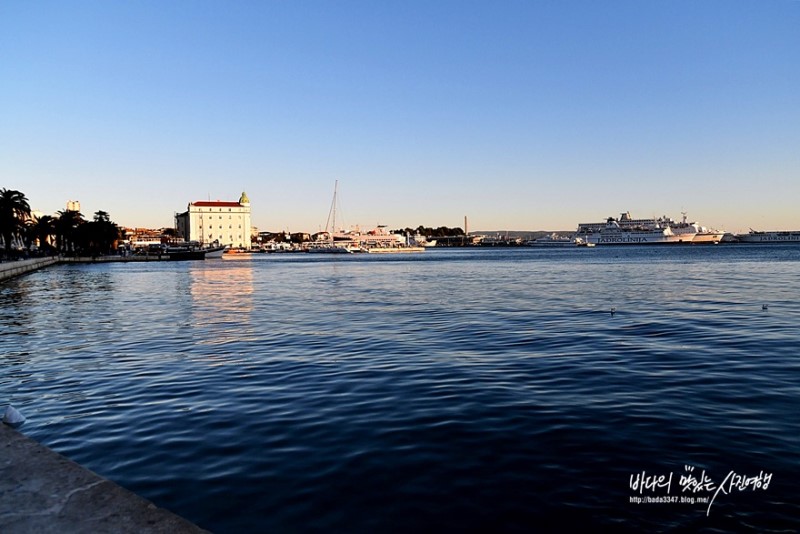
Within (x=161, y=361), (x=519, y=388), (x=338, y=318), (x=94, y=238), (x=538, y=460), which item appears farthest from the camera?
(x=94, y=238)

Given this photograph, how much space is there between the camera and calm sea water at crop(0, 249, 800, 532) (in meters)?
5.98

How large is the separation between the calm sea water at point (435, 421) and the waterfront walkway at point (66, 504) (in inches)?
44.0

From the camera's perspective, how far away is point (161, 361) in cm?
1489

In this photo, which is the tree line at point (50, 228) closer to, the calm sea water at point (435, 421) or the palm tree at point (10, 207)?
the palm tree at point (10, 207)

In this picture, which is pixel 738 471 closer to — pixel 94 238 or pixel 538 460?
pixel 538 460

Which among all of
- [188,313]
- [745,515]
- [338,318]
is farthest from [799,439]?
[188,313]

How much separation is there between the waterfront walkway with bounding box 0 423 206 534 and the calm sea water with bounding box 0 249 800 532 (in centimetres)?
112

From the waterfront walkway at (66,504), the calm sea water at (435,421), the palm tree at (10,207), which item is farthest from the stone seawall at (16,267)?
the waterfront walkway at (66,504)

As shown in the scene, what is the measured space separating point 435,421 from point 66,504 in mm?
5488

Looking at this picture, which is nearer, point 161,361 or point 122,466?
point 122,466

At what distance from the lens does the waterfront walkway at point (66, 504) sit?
4.27 meters

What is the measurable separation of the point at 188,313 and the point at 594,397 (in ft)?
72.5

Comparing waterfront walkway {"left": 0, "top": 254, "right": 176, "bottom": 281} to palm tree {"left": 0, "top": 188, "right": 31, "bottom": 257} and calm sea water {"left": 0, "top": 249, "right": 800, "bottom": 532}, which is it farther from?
calm sea water {"left": 0, "top": 249, "right": 800, "bottom": 532}

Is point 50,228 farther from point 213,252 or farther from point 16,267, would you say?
point 16,267
